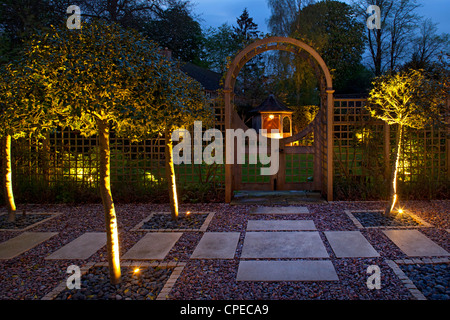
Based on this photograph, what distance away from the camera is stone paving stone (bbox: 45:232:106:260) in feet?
13.2

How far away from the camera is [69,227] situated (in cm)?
531

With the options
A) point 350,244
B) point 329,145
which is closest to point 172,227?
point 350,244

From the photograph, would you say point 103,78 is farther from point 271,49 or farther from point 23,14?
point 23,14

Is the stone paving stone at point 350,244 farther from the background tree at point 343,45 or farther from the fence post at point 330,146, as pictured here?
the background tree at point 343,45

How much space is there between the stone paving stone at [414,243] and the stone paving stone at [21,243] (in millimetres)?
4350

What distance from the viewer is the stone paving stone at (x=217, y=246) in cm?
397

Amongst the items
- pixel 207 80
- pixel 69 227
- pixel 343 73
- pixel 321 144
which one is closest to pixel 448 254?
pixel 321 144

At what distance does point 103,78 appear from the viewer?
108 inches

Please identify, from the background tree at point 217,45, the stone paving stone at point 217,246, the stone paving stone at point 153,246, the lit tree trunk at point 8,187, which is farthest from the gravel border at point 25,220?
the background tree at point 217,45

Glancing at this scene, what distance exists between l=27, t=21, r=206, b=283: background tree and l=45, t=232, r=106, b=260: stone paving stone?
1.15 meters

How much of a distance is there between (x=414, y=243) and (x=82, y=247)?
12.8 feet

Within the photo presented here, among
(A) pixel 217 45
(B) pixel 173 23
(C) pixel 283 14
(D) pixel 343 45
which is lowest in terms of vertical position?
(B) pixel 173 23
